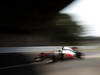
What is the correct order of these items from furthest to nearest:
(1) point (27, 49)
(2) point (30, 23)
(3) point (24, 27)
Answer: (2) point (30, 23)
(3) point (24, 27)
(1) point (27, 49)

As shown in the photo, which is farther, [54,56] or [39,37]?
[39,37]

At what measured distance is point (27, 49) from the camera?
9336 millimetres

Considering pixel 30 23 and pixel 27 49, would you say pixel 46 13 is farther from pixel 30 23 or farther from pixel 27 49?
pixel 27 49

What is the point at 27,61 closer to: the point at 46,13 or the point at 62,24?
the point at 46,13

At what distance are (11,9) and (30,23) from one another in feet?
20.3

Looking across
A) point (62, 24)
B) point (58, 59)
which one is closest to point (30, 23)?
point (62, 24)

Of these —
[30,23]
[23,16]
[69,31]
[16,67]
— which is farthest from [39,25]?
[16,67]

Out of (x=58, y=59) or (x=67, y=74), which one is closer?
(x=67, y=74)

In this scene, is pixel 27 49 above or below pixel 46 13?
below

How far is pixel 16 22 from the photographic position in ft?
99.6

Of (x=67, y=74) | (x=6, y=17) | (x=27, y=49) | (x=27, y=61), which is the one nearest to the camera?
(x=67, y=74)

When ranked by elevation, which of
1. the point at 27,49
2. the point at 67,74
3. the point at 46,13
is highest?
the point at 46,13

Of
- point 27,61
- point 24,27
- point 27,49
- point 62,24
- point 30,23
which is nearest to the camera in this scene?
point 27,49

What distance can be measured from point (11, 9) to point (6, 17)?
3.45 feet
